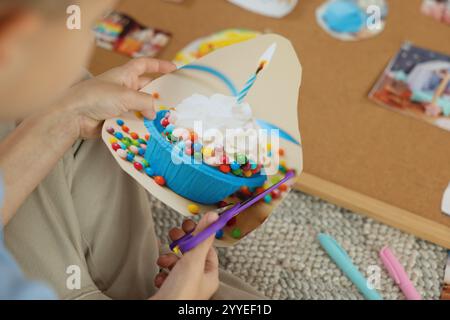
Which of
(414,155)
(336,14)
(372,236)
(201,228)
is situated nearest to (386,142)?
(414,155)

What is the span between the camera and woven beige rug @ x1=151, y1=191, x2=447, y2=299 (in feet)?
3.15

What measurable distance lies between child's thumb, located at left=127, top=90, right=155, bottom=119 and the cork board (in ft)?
1.33

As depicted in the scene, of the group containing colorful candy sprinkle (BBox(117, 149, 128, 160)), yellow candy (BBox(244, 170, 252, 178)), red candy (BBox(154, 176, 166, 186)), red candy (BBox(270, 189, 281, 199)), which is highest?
colorful candy sprinkle (BBox(117, 149, 128, 160))

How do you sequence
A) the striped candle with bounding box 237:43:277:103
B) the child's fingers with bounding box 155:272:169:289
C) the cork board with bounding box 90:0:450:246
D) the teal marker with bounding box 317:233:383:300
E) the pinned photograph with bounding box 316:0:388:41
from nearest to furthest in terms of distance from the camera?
the child's fingers with bounding box 155:272:169:289
the striped candle with bounding box 237:43:277:103
the teal marker with bounding box 317:233:383:300
the cork board with bounding box 90:0:450:246
the pinned photograph with bounding box 316:0:388:41

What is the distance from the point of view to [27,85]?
49 centimetres

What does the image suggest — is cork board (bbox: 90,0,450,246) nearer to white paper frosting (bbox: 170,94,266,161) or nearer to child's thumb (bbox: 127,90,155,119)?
white paper frosting (bbox: 170,94,266,161)

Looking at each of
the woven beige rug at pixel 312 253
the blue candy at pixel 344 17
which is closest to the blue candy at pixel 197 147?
the woven beige rug at pixel 312 253

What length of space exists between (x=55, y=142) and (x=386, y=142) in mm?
647

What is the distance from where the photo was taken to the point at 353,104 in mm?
1155

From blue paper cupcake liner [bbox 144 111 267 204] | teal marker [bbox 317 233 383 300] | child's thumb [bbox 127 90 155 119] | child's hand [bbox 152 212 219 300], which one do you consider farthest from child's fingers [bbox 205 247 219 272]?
teal marker [bbox 317 233 383 300]

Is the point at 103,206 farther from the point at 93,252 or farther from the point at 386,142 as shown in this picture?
the point at 386,142

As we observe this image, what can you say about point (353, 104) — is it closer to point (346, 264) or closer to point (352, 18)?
point (352, 18)

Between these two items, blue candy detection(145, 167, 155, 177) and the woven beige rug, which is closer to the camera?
blue candy detection(145, 167, 155, 177)

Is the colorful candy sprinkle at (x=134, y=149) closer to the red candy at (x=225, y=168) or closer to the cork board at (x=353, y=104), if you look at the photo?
the red candy at (x=225, y=168)
